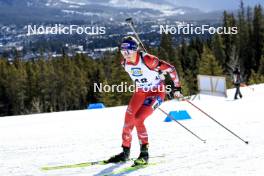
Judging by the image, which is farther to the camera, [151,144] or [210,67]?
[210,67]

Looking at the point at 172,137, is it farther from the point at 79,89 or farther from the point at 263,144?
the point at 79,89

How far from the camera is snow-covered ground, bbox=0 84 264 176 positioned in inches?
315

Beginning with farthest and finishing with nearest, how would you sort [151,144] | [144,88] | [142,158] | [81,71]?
[81,71], [151,144], [144,88], [142,158]

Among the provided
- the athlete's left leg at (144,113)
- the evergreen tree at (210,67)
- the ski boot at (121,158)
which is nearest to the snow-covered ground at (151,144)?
A: the ski boot at (121,158)

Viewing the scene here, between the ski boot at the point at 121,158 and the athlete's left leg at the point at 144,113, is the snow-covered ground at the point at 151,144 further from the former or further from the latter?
the athlete's left leg at the point at 144,113

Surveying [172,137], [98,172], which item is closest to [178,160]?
[98,172]

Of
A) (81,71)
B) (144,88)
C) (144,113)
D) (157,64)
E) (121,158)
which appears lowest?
(81,71)

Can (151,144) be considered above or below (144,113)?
below

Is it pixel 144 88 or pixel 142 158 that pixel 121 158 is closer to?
pixel 142 158

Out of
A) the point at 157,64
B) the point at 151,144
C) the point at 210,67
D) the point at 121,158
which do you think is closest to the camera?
the point at 157,64

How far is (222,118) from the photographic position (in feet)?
47.1

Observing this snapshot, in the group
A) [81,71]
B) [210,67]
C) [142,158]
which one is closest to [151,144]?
[142,158]

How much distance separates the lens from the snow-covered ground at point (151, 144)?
799 centimetres

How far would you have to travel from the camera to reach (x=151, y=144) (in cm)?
1035
